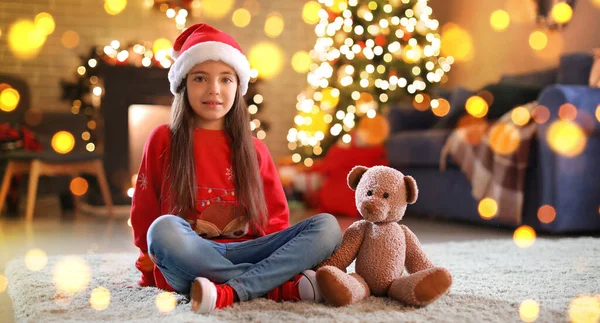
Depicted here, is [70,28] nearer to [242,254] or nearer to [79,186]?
[79,186]

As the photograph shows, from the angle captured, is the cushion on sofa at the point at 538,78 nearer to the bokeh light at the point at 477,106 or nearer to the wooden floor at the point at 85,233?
the bokeh light at the point at 477,106

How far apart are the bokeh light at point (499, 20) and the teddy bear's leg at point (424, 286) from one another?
3.60 meters

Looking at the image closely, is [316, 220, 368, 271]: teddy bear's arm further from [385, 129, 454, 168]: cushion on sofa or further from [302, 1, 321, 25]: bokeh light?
[302, 1, 321, 25]: bokeh light

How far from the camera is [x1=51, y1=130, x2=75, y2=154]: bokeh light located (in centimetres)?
490

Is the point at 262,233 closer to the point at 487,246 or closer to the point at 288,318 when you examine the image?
the point at 288,318

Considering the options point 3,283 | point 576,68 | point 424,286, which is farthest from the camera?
point 576,68

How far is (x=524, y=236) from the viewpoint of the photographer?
264cm

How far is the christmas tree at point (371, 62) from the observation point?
466 centimetres

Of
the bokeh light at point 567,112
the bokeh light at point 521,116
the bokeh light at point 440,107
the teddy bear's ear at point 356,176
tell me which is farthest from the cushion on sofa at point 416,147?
the teddy bear's ear at point 356,176

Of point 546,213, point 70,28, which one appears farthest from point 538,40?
point 70,28

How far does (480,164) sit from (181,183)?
1893mm

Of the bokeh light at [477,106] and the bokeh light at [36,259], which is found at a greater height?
the bokeh light at [477,106]

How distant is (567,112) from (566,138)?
0.36 feet

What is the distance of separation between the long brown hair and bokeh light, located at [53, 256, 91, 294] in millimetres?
339
